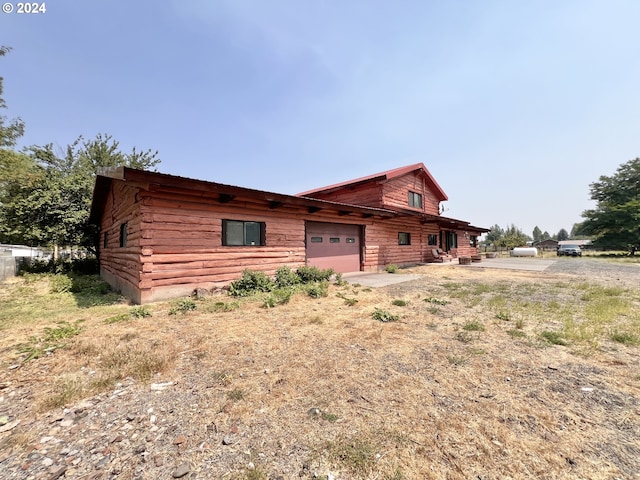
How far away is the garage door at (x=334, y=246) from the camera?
40.5 ft

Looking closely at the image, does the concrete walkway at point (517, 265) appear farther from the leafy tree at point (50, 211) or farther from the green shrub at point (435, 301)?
the leafy tree at point (50, 211)

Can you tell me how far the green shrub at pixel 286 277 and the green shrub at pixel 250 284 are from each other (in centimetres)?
35

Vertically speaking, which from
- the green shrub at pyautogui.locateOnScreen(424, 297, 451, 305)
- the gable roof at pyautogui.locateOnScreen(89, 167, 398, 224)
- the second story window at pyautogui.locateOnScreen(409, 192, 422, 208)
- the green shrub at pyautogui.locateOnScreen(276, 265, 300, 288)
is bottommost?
the green shrub at pyautogui.locateOnScreen(424, 297, 451, 305)

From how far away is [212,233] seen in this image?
28.2 ft

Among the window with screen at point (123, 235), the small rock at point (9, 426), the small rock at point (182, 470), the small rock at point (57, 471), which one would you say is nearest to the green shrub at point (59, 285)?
the window with screen at point (123, 235)

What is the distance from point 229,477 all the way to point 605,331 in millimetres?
6798

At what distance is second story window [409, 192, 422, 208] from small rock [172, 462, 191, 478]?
21253 millimetres

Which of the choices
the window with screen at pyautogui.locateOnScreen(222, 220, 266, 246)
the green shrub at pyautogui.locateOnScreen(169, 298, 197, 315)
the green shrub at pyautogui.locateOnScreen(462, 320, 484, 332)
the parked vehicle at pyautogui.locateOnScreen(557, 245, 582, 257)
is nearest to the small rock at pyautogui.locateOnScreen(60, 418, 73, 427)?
the green shrub at pyautogui.locateOnScreen(169, 298, 197, 315)

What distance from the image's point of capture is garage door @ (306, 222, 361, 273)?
Answer: 12.3 metres

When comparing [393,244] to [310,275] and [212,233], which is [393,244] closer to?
[310,275]

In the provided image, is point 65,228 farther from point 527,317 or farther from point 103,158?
point 527,317

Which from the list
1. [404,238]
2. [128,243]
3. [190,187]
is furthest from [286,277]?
[404,238]

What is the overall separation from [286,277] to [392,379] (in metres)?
6.86

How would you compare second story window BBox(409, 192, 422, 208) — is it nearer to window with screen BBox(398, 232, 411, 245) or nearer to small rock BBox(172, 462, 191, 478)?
window with screen BBox(398, 232, 411, 245)
